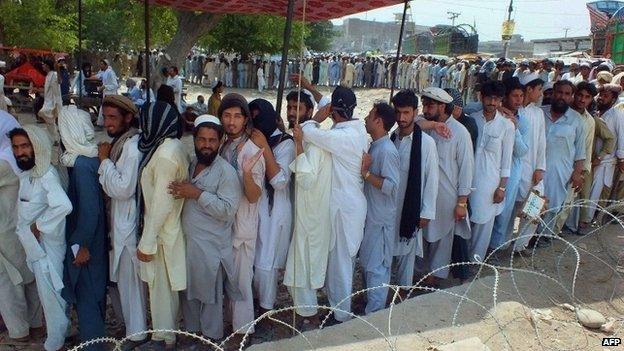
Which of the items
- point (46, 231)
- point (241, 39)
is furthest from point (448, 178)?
point (241, 39)

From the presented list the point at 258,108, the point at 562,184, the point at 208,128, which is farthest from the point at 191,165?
the point at 562,184

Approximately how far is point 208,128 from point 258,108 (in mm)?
494

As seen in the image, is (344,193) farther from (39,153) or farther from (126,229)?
(39,153)

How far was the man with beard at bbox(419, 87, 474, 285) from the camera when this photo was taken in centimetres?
379

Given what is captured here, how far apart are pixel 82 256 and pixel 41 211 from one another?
1.14 feet

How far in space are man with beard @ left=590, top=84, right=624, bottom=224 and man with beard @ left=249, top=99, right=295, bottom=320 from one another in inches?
140

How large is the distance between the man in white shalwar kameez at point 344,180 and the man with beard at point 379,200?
10 centimetres

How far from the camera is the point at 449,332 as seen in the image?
311cm

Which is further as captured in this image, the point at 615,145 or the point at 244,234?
the point at 615,145

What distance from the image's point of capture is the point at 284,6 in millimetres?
6438

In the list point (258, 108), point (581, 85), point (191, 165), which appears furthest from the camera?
point (581, 85)

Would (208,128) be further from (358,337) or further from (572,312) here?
(572,312)

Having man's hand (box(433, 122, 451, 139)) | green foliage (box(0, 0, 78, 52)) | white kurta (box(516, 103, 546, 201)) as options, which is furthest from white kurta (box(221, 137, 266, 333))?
green foliage (box(0, 0, 78, 52))

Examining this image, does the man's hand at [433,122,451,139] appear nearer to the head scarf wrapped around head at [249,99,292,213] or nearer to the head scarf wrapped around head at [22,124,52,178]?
the head scarf wrapped around head at [249,99,292,213]
